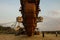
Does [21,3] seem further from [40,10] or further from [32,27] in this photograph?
[32,27]

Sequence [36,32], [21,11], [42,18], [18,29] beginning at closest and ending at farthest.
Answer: [21,11] < [42,18] < [36,32] < [18,29]

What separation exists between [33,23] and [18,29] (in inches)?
305

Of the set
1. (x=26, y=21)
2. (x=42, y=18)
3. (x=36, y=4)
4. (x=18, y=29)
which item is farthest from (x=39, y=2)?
(x=18, y=29)

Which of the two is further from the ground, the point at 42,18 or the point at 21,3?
the point at 21,3

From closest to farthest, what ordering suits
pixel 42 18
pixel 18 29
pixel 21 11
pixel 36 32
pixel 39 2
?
pixel 39 2 < pixel 21 11 < pixel 42 18 < pixel 36 32 < pixel 18 29

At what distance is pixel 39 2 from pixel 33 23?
11.5 ft

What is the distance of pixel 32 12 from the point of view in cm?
2072

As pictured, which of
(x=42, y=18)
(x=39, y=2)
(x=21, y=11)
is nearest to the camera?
(x=39, y=2)

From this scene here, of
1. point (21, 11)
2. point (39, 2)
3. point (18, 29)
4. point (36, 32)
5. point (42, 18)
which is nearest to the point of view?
point (39, 2)

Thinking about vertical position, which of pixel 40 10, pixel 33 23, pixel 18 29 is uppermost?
pixel 40 10

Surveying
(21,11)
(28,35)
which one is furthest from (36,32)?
(21,11)

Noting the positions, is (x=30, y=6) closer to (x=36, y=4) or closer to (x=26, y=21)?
(x=36, y=4)

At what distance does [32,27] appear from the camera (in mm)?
23016

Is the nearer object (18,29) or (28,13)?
(28,13)
